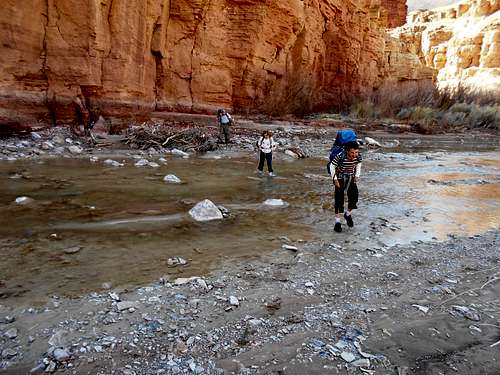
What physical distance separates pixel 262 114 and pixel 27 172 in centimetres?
1185

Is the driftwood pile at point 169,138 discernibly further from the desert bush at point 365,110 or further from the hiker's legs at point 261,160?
the desert bush at point 365,110

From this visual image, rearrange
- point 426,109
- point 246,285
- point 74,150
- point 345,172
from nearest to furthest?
point 246,285
point 345,172
point 74,150
point 426,109

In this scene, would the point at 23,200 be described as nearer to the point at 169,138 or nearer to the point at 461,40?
the point at 169,138

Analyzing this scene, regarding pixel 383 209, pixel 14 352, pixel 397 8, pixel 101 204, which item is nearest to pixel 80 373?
pixel 14 352

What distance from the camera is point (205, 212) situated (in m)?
5.14

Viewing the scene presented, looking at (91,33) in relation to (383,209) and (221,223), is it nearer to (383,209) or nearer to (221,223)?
(221,223)

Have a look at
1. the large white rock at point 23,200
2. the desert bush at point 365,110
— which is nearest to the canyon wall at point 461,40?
the desert bush at point 365,110

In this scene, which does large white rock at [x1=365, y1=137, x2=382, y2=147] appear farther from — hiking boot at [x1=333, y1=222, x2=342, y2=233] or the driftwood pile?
hiking boot at [x1=333, y1=222, x2=342, y2=233]

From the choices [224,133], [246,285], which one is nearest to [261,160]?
[224,133]

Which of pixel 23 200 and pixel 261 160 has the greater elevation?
pixel 261 160

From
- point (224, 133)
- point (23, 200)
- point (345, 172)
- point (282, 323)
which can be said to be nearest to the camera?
point (282, 323)

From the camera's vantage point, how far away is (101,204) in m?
5.61

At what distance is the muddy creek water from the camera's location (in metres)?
3.51

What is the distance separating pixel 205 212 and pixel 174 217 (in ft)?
1.40
